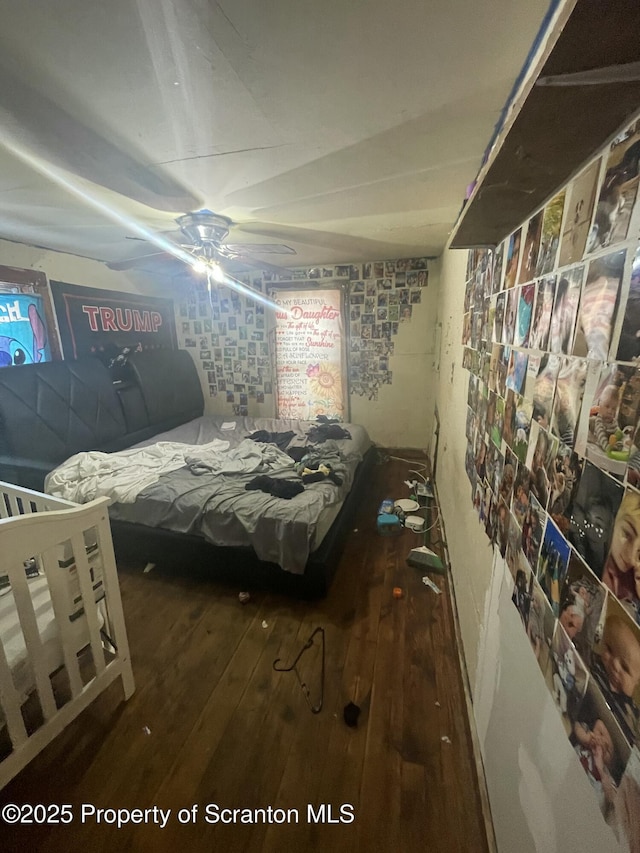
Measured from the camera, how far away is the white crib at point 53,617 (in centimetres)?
112

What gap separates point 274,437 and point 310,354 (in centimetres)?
130

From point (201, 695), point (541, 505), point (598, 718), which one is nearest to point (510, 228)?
point (541, 505)

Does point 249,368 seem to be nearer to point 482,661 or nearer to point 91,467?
point 91,467

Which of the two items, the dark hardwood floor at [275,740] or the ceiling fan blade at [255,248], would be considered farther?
the ceiling fan blade at [255,248]

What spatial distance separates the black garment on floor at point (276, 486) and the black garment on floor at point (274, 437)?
84 centimetres

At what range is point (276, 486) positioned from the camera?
233 cm

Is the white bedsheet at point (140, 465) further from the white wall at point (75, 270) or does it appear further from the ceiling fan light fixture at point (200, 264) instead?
the white wall at point (75, 270)

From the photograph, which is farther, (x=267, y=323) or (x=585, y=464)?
(x=267, y=323)

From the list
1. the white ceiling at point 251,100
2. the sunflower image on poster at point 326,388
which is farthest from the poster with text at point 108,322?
the sunflower image on poster at point 326,388

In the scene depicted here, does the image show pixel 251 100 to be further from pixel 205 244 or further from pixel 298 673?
pixel 298 673

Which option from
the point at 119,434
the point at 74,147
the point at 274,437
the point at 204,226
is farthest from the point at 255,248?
the point at 119,434

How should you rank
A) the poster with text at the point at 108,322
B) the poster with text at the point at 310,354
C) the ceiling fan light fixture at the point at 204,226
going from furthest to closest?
the poster with text at the point at 310,354 < the poster with text at the point at 108,322 < the ceiling fan light fixture at the point at 204,226

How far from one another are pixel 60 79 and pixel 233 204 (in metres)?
0.95

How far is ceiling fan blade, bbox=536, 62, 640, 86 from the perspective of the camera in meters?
0.46
